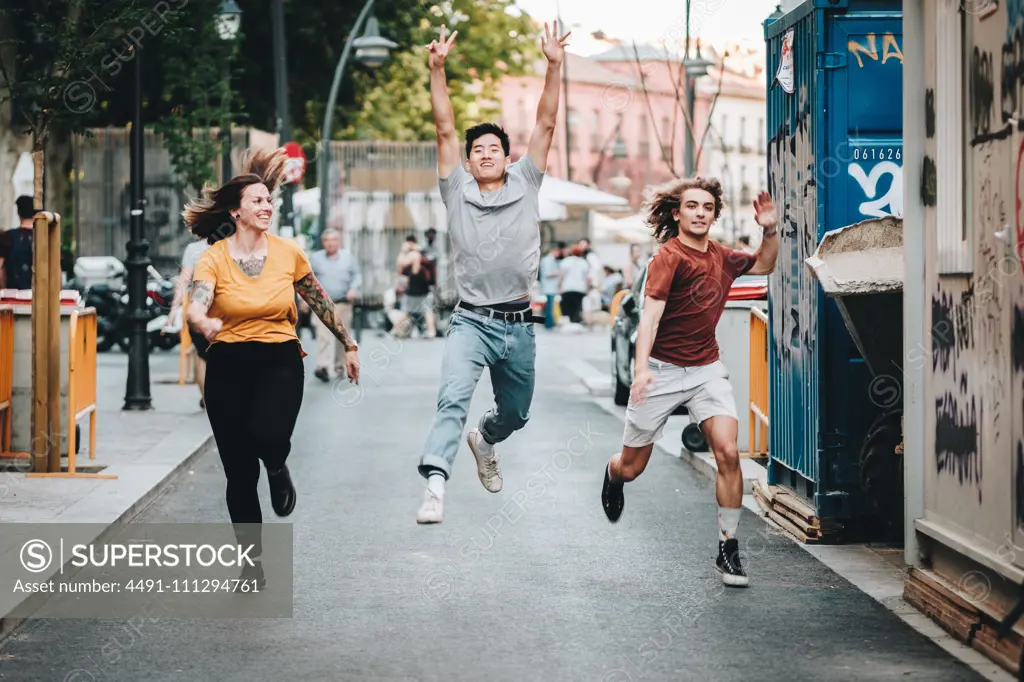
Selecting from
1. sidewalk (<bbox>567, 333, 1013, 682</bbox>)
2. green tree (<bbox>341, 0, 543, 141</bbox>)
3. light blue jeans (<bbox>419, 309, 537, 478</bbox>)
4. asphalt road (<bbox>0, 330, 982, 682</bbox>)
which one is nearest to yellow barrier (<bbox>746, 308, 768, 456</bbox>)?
sidewalk (<bbox>567, 333, 1013, 682</bbox>)

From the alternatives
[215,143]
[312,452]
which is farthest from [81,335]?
[215,143]

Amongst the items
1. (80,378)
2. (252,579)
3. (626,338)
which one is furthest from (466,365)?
(626,338)

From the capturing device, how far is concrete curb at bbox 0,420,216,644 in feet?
22.0

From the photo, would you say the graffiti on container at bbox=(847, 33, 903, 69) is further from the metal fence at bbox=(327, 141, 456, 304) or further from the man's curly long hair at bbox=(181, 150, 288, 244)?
the metal fence at bbox=(327, 141, 456, 304)

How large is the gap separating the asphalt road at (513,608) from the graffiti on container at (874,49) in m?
2.47

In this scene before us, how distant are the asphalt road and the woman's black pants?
1.75 ft

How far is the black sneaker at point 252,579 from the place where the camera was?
24.1 feet

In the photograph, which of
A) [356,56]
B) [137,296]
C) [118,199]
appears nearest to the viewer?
[137,296]

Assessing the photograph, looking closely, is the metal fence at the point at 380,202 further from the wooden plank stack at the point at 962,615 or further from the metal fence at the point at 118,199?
the wooden plank stack at the point at 962,615

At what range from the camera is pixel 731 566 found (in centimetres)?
762

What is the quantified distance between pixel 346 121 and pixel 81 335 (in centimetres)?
2602

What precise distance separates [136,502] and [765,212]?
168 inches

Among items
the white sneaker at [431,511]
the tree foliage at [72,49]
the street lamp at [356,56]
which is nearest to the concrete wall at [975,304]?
the white sneaker at [431,511]

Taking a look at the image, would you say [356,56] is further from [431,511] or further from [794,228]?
[431,511]
